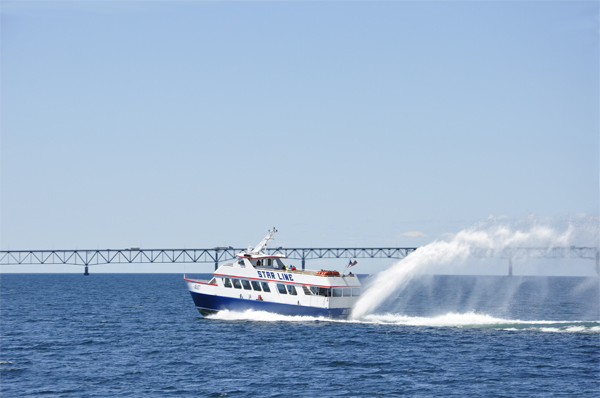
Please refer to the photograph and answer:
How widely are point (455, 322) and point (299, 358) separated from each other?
21087 millimetres

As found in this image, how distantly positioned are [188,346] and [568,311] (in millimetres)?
56576

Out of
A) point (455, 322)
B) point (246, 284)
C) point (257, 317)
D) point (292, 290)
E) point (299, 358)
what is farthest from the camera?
point (246, 284)

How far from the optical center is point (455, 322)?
191 feet

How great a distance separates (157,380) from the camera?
36719 mm

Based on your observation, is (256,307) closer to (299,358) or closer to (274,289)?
(274,289)

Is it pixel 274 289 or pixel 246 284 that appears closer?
pixel 274 289

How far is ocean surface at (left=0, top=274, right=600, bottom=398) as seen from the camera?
3450 cm

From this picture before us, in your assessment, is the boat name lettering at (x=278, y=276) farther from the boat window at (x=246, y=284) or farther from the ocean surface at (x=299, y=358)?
the ocean surface at (x=299, y=358)

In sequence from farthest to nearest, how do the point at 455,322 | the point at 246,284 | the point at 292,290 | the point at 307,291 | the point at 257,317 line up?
the point at 246,284
the point at 257,317
the point at 292,290
the point at 307,291
the point at 455,322

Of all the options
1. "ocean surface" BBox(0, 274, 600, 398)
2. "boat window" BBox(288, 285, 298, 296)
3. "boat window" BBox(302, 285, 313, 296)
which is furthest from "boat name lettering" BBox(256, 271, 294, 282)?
"ocean surface" BBox(0, 274, 600, 398)

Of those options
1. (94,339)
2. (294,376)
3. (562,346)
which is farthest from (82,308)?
(562,346)

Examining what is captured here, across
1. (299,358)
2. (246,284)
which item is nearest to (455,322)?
(246,284)

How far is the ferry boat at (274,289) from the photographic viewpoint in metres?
59.0

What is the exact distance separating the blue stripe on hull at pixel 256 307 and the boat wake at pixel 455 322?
1.37 feet
